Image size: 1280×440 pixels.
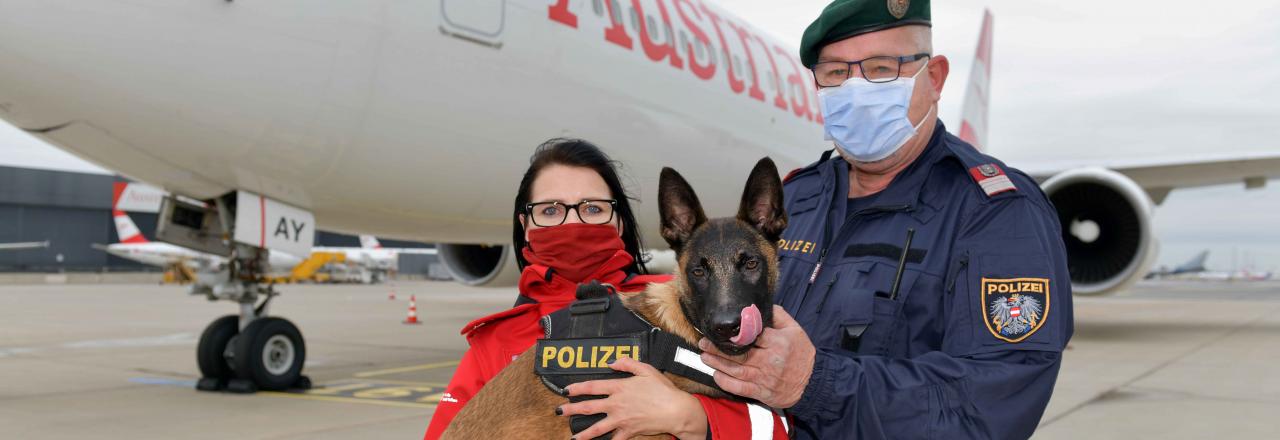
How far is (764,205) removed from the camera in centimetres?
172

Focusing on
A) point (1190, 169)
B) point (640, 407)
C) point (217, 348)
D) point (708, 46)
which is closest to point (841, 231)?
point (640, 407)

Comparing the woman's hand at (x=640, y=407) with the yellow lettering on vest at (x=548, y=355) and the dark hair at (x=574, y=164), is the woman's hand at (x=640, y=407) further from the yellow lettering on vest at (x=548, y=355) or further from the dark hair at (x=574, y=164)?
the dark hair at (x=574, y=164)

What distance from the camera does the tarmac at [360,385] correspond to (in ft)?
17.6

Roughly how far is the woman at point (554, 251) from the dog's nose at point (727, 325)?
710 millimetres

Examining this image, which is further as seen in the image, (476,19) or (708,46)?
(708,46)

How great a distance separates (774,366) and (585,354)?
0.36 metres

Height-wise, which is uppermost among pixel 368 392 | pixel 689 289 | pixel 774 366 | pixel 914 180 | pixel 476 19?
pixel 476 19

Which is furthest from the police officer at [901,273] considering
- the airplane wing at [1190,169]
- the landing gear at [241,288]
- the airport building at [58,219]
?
the airport building at [58,219]

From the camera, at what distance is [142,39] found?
14.7ft

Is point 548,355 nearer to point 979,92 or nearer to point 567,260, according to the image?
point 567,260

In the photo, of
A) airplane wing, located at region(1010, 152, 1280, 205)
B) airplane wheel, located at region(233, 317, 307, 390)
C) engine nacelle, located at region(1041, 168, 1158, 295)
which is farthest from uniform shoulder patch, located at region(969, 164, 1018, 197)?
airplane wing, located at region(1010, 152, 1280, 205)

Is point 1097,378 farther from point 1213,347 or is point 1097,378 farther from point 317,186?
point 317,186

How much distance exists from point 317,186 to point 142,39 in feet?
4.99

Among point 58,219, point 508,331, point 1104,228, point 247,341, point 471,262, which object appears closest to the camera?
point 508,331
